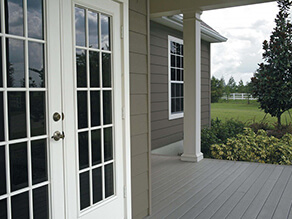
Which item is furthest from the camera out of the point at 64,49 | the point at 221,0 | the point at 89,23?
the point at 221,0

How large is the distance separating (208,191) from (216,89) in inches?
492

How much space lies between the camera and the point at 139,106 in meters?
3.28

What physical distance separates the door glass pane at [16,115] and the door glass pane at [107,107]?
0.84m

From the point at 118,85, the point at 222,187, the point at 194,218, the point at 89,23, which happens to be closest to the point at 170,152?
the point at 222,187

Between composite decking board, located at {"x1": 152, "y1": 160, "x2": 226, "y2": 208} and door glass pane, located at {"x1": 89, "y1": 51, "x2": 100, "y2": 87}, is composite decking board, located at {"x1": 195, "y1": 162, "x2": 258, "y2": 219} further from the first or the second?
door glass pane, located at {"x1": 89, "y1": 51, "x2": 100, "y2": 87}

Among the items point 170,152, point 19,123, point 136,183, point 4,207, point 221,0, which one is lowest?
point 170,152

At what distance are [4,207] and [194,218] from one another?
2011 mm

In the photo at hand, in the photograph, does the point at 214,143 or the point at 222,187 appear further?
the point at 214,143

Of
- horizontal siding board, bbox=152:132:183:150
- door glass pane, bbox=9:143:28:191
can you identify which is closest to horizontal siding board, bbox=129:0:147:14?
door glass pane, bbox=9:143:28:191

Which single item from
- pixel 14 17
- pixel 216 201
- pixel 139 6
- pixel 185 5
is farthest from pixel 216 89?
pixel 14 17

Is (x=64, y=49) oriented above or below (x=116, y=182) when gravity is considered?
above

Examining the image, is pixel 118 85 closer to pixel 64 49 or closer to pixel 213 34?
pixel 64 49

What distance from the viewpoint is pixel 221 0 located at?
5285mm

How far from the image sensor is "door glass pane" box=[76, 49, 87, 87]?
2.53 metres
